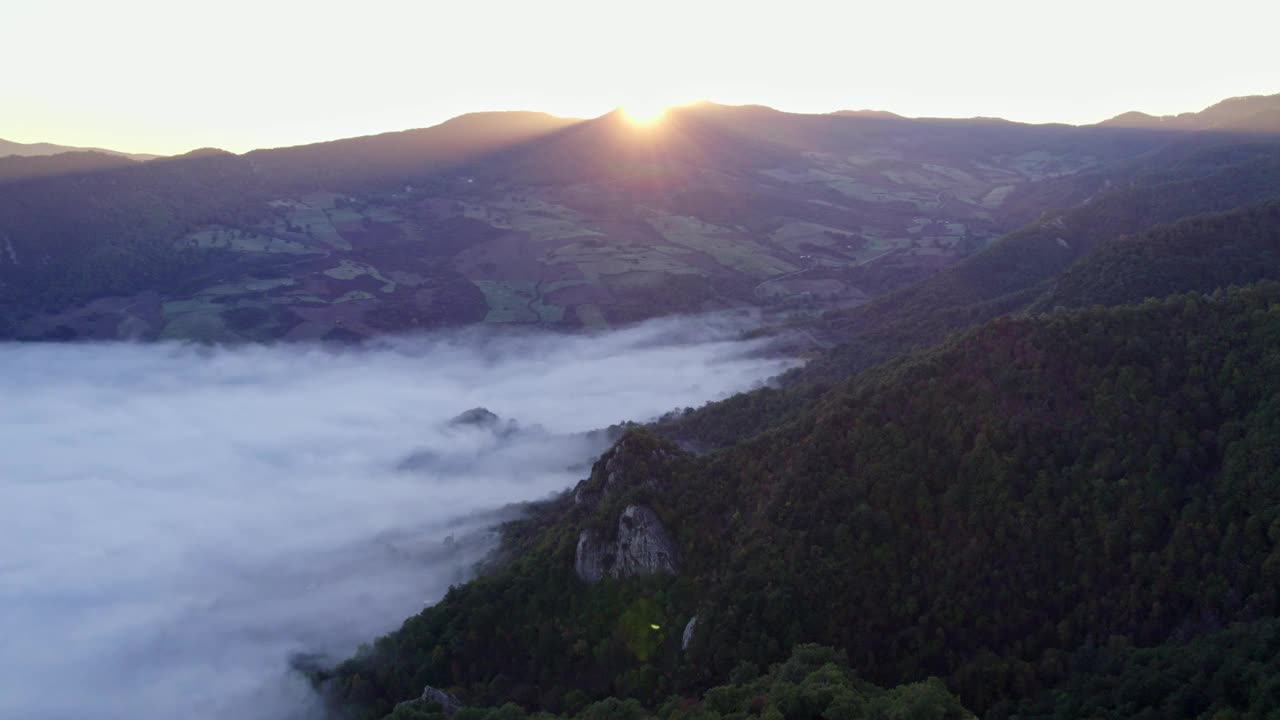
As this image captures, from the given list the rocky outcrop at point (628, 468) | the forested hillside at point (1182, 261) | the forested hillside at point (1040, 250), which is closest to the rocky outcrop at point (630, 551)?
the rocky outcrop at point (628, 468)

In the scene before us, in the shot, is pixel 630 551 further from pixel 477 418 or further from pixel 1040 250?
pixel 1040 250

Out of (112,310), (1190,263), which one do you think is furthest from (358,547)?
(112,310)

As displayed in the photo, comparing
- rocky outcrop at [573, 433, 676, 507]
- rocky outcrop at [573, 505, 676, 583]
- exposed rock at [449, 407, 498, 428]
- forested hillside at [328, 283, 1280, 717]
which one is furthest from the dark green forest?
exposed rock at [449, 407, 498, 428]

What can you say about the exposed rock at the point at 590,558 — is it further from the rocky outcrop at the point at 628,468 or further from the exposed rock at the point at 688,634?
the exposed rock at the point at 688,634

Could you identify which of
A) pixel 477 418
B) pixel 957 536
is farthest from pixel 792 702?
pixel 477 418

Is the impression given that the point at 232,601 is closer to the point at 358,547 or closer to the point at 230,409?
the point at 358,547
